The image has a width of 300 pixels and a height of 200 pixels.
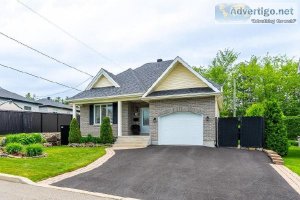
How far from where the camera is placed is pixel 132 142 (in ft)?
60.1

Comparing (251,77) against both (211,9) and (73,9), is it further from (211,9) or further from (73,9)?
(73,9)

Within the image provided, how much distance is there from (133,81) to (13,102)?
16871 millimetres

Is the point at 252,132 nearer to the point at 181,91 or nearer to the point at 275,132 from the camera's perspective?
the point at 275,132

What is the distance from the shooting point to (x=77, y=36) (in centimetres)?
2219

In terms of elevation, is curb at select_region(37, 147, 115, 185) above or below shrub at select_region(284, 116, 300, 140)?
below

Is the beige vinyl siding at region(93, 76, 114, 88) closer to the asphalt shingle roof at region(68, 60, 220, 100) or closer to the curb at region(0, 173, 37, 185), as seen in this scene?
the asphalt shingle roof at region(68, 60, 220, 100)

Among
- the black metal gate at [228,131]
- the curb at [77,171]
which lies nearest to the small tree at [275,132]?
the black metal gate at [228,131]

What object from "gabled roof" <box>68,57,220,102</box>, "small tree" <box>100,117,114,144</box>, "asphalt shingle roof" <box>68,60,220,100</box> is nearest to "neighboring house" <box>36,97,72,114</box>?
"gabled roof" <box>68,57,220,102</box>

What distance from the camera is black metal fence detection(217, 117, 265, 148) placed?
15.5 metres

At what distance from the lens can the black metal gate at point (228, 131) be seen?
53.3 feet

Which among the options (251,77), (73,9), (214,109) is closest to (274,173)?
(214,109)

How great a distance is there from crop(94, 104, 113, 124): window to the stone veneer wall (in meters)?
3.72

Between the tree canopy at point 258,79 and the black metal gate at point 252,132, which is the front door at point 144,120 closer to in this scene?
the black metal gate at point 252,132

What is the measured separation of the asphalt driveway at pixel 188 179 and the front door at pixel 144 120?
26.4 ft
